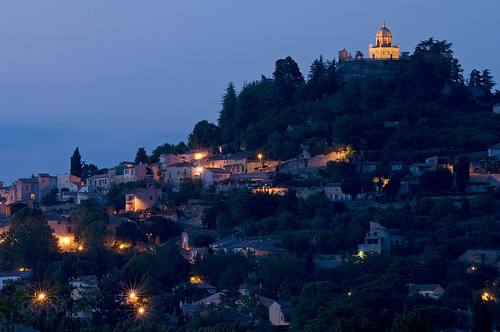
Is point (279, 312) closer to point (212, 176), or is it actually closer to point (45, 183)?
point (212, 176)

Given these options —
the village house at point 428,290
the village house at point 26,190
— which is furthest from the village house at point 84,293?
the village house at point 26,190

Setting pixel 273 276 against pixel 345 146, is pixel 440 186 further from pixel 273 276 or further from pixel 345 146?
pixel 273 276

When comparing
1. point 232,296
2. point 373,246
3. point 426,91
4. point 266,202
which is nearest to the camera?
point 232,296

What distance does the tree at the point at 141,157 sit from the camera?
241 ft

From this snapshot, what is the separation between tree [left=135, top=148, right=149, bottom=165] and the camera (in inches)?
2886

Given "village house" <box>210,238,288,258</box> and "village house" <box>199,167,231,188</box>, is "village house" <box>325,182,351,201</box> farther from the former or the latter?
"village house" <box>199,167,231,188</box>

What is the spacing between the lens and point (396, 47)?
75.7 meters

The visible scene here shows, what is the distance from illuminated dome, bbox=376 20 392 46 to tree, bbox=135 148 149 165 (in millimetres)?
19835

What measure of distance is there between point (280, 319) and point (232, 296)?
3645mm

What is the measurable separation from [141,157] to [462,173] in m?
27.4

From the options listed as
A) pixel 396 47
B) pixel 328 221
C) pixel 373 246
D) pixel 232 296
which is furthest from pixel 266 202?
pixel 396 47

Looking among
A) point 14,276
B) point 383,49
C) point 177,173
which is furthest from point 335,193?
point 383,49

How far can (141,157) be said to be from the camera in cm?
7375

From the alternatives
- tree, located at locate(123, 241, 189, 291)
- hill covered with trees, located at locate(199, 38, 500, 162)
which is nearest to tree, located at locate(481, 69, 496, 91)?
hill covered with trees, located at locate(199, 38, 500, 162)
